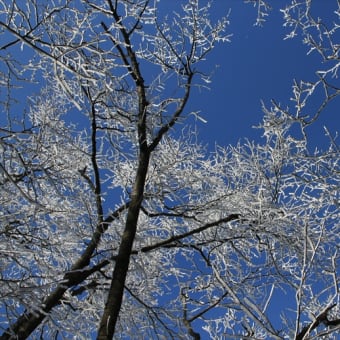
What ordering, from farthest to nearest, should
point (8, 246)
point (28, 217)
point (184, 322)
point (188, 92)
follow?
point (188, 92) → point (184, 322) → point (28, 217) → point (8, 246)

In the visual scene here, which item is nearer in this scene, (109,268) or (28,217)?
(28,217)

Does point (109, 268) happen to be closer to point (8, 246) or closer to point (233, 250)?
point (233, 250)

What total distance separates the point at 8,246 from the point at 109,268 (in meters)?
2.30

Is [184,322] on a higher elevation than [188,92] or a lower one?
lower

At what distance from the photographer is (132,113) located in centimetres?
586

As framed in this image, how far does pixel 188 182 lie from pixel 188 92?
1.34 metres

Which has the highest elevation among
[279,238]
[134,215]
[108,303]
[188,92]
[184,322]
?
[188,92]

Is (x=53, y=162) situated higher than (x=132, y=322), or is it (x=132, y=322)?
(x=53, y=162)

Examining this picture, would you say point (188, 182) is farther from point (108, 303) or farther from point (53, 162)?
point (108, 303)

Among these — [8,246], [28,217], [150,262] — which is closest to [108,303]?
[8,246]

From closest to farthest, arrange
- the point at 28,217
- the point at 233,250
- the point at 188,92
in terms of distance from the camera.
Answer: the point at 28,217 < the point at 188,92 < the point at 233,250

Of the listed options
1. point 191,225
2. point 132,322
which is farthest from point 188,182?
point 132,322

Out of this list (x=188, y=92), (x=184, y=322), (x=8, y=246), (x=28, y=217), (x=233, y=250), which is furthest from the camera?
(x=233, y=250)

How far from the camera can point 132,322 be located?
6098mm
